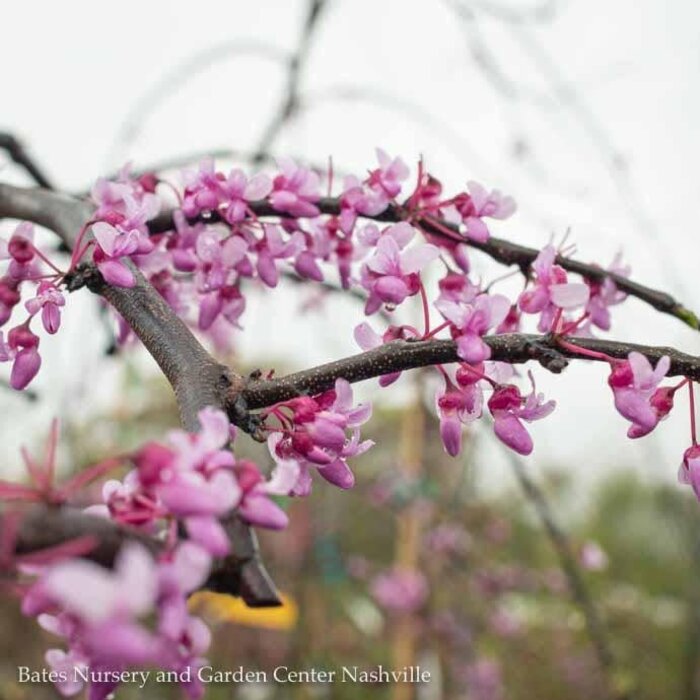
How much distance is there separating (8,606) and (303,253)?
287 centimetres

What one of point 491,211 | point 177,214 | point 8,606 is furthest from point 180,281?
point 8,606

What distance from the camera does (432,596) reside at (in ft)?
7.74

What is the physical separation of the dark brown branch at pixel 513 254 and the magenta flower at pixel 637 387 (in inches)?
7.6

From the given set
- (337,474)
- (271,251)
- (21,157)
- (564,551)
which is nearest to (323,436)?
(337,474)

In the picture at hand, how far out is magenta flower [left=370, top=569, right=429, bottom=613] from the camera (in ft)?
7.91

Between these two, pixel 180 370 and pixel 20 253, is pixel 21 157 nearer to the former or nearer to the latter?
pixel 20 253

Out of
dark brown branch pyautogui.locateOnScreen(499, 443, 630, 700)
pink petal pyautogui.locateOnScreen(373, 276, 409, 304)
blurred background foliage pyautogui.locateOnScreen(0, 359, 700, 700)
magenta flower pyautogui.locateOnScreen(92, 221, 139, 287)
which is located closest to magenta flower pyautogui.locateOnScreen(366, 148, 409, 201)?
pink petal pyautogui.locateOnScreen(373, 276, 409, 304)

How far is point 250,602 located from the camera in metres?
0.41

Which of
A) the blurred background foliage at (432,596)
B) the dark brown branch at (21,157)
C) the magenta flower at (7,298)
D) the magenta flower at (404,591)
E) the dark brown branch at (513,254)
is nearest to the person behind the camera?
the magenta flower at (7,298)

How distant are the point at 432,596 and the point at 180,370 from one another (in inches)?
81.0

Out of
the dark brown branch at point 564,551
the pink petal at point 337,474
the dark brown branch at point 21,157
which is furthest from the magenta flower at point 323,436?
the dark brown branch at point 564,551

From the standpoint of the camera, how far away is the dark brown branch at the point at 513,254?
68 centimetres

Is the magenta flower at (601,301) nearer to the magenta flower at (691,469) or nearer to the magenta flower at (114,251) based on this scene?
the magenta flower at (691,469)

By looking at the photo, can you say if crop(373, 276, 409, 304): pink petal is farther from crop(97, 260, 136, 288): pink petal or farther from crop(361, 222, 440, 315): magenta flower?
crop(97, 260, 136, 288): pink petal
